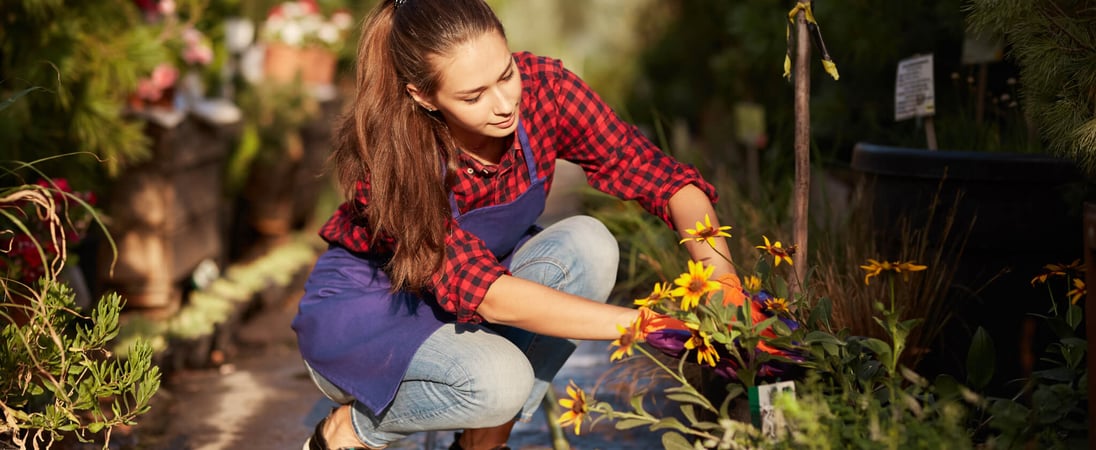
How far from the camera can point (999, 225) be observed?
8.52ft

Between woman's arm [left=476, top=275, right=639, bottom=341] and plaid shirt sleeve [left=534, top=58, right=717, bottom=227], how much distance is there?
0.36 metres

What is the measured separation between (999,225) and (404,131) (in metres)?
1.34

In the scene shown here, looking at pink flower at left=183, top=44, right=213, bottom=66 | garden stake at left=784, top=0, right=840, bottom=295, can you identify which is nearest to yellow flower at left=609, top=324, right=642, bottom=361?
garden stake at left=784, top=0, right=840, bottom=295

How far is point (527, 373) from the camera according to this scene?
2.23 m

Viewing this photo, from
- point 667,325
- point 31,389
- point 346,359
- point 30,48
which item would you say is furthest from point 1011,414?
point 30,48

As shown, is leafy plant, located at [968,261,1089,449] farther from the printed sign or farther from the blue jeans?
the blue jeans

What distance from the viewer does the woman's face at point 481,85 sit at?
6.81 feet

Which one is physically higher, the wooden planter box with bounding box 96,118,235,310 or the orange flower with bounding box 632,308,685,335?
the orange flower with bounding box 632,308,685,335

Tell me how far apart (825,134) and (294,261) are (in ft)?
8.20

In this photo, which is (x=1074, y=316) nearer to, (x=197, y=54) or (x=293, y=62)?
(x=197, y=54)

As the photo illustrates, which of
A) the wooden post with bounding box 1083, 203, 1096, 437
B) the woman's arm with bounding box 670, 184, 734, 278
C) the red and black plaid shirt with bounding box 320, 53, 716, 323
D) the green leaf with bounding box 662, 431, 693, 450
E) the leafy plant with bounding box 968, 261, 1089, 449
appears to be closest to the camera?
the wooden post with bounding box 1083, 203, 1096, 437

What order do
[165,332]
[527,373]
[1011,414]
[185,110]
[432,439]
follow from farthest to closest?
[185,110] → [165,332] → [432,439] → [527,373] → [1011,414]

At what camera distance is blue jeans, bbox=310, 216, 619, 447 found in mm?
2180

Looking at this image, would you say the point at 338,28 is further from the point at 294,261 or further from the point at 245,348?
the point at 245,348
